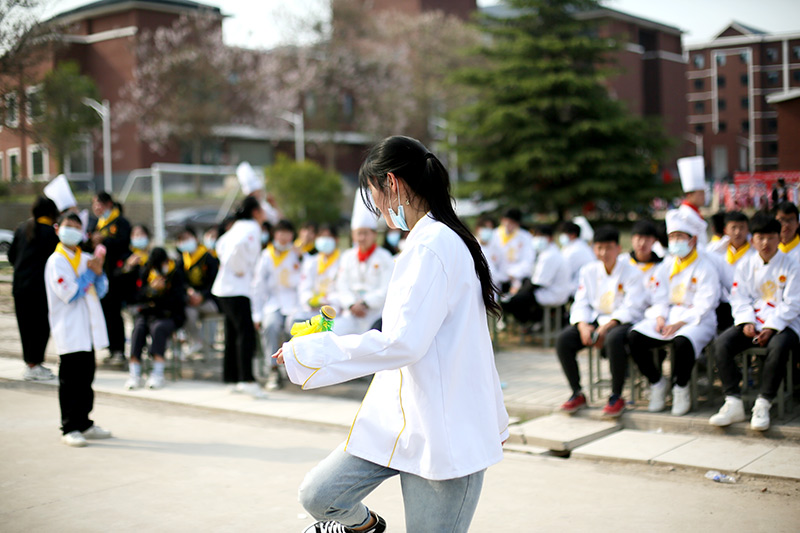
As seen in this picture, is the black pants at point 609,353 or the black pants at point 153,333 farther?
the black pants at point 153,333

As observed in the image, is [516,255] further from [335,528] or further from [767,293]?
[335,528]

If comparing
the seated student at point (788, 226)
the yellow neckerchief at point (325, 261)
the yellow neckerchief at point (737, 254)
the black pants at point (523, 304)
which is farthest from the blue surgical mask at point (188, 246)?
the seated student at point (788, 226)

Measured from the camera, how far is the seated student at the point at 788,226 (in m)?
6.97

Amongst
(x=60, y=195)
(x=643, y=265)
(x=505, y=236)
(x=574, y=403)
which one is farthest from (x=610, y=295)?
(x=60, y=195)

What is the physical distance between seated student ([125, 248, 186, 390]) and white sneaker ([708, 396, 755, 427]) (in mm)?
5742

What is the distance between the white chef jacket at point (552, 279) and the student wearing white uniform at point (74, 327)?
223 inches

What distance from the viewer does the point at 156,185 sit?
17016 mm

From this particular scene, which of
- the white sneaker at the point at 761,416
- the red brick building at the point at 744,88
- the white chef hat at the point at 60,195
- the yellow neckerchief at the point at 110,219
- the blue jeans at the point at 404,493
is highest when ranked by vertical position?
the red brick building at the point at 744,88

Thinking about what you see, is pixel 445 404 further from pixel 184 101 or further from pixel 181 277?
pixel 184 101

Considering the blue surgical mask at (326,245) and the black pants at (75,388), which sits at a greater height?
the blue surgical mask at (326,245)

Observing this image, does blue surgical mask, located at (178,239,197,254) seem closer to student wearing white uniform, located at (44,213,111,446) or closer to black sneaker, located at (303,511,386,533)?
student wearing white uniform, located at (44,213,111,446)

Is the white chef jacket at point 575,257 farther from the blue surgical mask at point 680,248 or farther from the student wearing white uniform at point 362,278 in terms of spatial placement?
the blue surgical mask at point 680,248

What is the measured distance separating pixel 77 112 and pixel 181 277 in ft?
30.1

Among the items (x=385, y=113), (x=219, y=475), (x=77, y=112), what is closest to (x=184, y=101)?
(x=385, y=113)
